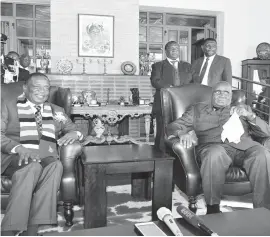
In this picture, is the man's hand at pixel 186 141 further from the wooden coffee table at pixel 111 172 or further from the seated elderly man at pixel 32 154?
the seated elderly man at pixel 32 154

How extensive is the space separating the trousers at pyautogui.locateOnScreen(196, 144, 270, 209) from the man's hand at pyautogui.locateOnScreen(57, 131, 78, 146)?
97 cm

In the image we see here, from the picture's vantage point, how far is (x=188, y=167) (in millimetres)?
2273

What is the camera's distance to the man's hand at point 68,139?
2252mm

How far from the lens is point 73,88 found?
5945 mm

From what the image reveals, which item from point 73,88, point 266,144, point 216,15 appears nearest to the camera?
point 266,144

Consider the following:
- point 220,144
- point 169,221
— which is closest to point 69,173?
point 169,221

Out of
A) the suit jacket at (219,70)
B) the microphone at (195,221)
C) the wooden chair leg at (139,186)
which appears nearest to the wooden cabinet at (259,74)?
the suit jacket at (219,70)

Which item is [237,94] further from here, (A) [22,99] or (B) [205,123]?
(A) [22,99]

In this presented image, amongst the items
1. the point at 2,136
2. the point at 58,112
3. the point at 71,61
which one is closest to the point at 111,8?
the point at 71,61

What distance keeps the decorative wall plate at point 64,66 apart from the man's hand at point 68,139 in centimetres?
377

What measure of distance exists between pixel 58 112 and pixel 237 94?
6.22ft

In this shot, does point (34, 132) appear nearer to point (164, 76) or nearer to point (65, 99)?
point (65, 99)

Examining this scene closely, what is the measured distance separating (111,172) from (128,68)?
14.5ft

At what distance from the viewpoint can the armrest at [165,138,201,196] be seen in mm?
2236
